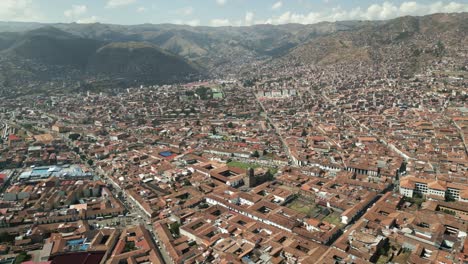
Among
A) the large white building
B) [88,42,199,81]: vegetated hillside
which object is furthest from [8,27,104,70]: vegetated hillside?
the large white building

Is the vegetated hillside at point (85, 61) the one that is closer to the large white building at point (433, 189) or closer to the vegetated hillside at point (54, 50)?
the vegetated hillside at point (54, 50)

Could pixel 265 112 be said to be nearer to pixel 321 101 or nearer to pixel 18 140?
pixel 321 101

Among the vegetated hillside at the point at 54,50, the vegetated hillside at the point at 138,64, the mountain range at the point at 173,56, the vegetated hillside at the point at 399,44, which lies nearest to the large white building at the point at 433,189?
the vegetated hillside at the point at 399,44

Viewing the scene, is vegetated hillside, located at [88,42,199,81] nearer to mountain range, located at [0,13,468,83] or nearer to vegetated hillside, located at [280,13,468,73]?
mountain range, located at [0,13,468,83]

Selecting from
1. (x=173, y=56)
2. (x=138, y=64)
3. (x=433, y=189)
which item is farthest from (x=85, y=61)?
(x=433, y=189)

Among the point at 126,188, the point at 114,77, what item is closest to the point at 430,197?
the point at 126,188

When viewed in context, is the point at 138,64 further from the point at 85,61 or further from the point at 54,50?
the point at 54,50
